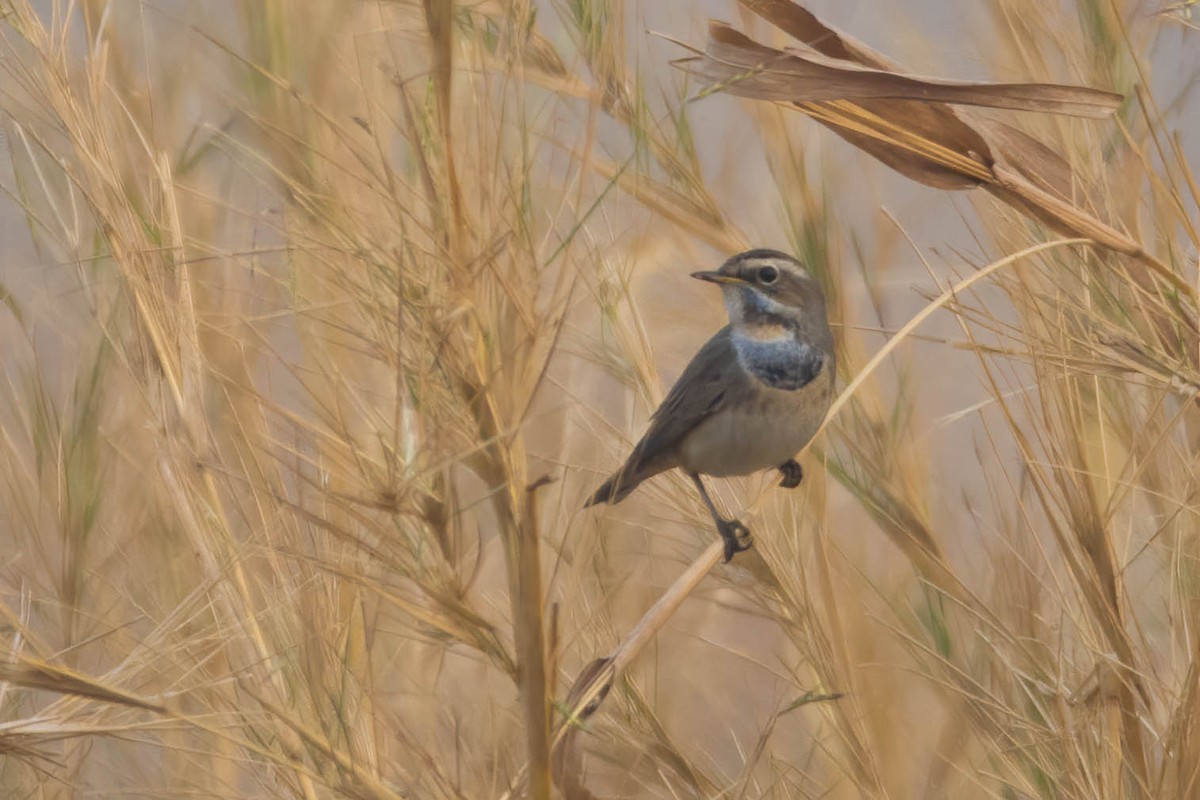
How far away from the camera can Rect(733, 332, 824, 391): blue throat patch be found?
Answer: 2533mm

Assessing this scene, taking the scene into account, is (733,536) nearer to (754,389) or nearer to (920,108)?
(920,108)

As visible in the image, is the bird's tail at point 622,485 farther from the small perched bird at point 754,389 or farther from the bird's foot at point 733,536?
the bird's foot at point 733,536

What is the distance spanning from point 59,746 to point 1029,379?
1526 millimetres

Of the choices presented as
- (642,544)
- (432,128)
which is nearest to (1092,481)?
(432,128)

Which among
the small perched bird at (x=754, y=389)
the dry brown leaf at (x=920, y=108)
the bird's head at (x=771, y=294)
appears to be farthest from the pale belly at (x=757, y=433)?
the dry brown leaf at (x=920, y=108)

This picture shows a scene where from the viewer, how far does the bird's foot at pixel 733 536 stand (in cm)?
187

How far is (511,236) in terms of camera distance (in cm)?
137

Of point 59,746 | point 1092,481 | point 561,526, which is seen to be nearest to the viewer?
point 1092,481

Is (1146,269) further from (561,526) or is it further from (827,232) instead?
(561,526)

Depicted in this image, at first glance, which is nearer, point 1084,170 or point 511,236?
point 511,236

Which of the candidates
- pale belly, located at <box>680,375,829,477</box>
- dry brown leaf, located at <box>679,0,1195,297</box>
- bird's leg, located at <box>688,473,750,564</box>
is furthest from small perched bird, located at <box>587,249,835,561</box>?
dry brown leaf, located at <box>679,0,1195,297</box>

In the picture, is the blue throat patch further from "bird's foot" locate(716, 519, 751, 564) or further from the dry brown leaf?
the dry brown leaf

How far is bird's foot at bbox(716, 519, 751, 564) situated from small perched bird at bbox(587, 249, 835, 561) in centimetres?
37

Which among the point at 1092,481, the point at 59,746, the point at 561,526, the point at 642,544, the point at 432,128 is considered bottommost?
the point at 59,746
